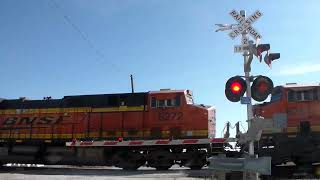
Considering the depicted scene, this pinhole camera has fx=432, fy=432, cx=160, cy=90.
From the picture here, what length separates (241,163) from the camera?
870 cm

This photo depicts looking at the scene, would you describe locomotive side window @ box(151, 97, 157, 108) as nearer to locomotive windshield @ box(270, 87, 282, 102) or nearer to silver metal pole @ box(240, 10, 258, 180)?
locomotive windshield @ box(270, 87, 282, 102)

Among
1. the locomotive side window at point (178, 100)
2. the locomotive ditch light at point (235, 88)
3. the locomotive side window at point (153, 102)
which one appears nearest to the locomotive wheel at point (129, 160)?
the locomotive side window at point (153, 102)

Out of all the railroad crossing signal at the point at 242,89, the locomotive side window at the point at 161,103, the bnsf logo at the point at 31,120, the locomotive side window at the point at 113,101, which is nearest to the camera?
the railroad crossing signal at the point at 242,89

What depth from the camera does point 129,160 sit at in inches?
886

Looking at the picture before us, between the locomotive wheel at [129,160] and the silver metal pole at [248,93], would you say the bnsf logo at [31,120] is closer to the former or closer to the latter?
the locomotive wheel at [129,160]

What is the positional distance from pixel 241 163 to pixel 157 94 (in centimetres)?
1427

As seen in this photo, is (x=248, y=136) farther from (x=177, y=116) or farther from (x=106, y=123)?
(x=106, y=123)

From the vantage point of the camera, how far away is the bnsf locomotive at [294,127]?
17812 mm

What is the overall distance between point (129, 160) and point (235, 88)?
14076 mm

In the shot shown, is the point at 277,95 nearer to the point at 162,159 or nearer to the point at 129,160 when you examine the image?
the point at 162,159

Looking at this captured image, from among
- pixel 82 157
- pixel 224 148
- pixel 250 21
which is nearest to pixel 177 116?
pixel 224 148

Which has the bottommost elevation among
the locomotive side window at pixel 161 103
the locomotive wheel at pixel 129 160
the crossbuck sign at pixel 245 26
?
the locomotive wheel at pixel 129 160

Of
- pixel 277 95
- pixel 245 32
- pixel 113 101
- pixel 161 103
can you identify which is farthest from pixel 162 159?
pixel 245 32

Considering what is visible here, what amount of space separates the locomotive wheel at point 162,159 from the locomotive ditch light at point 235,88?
12.7 m
